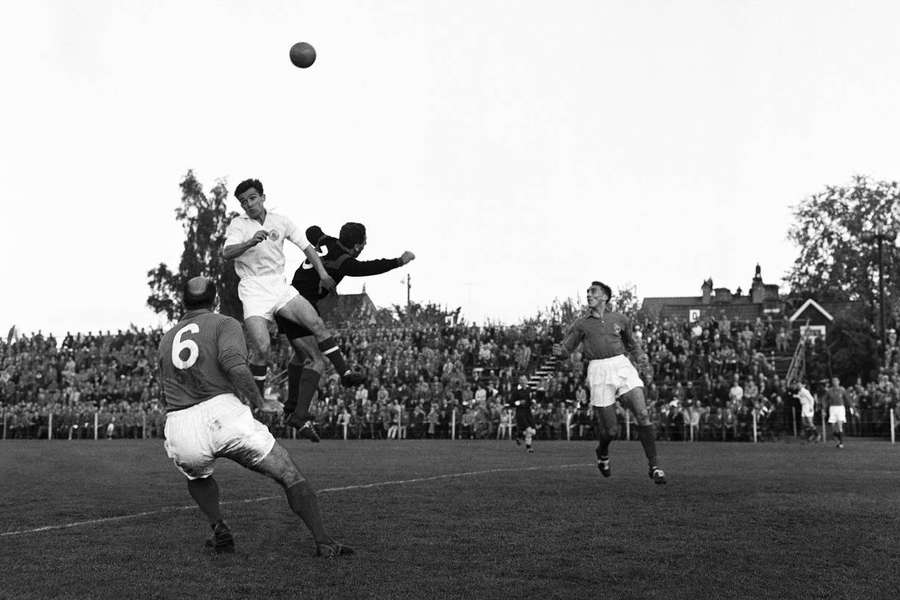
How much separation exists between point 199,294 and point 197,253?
58761 mm

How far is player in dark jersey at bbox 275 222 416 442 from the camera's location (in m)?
10.6

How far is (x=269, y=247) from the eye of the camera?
33.1 ft

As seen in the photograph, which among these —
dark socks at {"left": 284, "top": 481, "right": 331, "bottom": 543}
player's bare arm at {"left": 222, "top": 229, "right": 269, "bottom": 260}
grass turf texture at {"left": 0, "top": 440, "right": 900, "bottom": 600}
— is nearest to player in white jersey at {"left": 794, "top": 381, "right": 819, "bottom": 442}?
grass turf texture at {"left": 0, "top": 440, "right": 900, "bottom": 600}

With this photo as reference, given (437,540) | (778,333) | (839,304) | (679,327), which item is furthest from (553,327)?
(839,304)

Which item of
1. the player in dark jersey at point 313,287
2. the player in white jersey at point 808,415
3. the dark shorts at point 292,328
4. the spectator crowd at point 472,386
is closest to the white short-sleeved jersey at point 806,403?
the player in white jersey at point 808,415

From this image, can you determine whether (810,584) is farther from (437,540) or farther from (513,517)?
(513,517)

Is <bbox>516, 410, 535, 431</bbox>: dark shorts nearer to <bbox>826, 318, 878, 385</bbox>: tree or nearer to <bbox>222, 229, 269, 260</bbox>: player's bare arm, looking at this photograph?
<bbox>222, 229, 269, 260</bbox>: player's bare arm

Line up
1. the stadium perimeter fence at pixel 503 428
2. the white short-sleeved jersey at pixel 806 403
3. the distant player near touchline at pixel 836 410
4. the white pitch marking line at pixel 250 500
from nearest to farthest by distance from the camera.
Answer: the white pitch marking line at pixel 250 500, the distant player near touchline at pixel 836 410, the white short-sleeved jersey at pixel 806 403, the stadium perimeter fence at pixel 503 428

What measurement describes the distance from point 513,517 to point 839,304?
250ft

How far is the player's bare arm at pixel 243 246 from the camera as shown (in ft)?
29.9

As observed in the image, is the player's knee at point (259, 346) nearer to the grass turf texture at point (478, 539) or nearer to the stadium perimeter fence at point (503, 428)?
the grass turf texture at point (478, 539)

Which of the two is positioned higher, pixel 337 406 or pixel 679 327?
pixel 679 327

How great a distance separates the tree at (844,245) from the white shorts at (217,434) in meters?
69.4

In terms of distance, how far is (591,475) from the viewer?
13461mm
